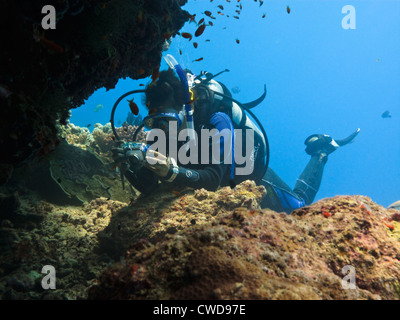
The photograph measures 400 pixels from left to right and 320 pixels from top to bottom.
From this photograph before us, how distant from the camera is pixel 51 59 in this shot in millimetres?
2389

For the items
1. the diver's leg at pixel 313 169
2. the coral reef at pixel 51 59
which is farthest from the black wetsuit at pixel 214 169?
the coral reef at pixel 51 59

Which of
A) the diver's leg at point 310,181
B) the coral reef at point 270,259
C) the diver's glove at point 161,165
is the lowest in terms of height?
the coral reef at point 270,259

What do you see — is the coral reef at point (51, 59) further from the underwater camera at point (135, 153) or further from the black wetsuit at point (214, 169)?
the black wetsuit at point (214, 169)

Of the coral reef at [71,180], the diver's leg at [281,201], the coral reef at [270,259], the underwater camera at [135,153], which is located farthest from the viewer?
the diver's leg at [281,201]

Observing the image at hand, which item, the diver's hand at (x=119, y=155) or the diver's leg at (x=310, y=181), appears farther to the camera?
the diver's leg at (x=310, y=181)

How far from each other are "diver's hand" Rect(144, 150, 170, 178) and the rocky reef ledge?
592 millimetres

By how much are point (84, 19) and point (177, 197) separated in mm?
3268

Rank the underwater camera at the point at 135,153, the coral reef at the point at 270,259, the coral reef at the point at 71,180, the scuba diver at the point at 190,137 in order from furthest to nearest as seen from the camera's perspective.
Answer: the coral reef at the point at 71,180, the scuba diver at the point at 190,137, the underwater camera at the point at 135,153, the coral reef at the point at 270,259

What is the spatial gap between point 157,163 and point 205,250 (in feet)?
9.32

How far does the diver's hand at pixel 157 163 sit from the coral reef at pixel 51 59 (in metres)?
1.57

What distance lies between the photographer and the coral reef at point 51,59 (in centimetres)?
194

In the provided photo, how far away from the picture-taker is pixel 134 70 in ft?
16.0

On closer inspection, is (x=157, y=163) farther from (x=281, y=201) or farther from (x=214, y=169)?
(x=281, y=201)
